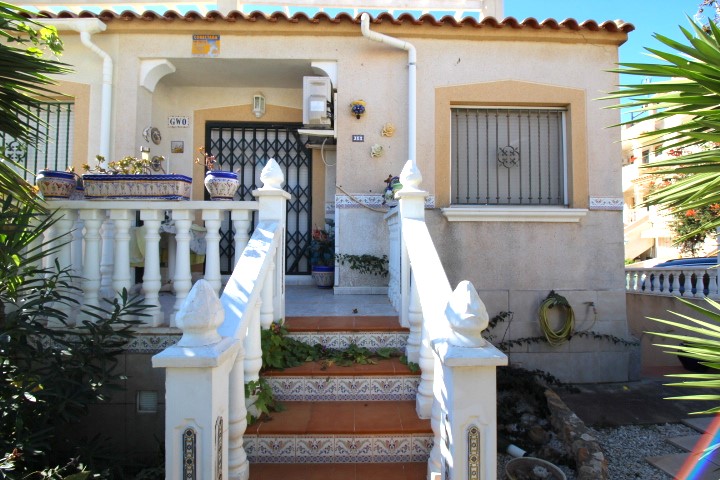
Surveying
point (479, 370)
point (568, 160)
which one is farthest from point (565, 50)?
point (479, 370)

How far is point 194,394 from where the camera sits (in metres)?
1.88

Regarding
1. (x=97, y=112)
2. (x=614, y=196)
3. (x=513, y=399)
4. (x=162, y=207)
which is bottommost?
(x=513, y=399)

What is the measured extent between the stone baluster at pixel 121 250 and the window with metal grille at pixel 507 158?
3605mm

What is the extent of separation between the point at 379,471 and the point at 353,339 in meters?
1.05

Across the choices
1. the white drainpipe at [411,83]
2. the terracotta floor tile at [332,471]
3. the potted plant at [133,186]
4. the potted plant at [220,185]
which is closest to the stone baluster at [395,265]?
the terracotta floor tile at [332,471]

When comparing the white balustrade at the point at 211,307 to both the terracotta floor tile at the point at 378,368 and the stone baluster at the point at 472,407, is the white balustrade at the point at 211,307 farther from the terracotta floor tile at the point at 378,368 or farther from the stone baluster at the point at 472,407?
the stone baluster at the point at 472,407

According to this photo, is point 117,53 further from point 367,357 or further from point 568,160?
point 568,160

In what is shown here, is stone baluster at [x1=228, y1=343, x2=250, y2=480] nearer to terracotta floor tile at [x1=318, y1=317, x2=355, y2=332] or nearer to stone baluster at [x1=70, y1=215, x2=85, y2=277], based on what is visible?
terracotta floor tile at [x1=318, y1=317, x2=355, y2=332]

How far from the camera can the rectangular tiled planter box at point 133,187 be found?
3.24 metres

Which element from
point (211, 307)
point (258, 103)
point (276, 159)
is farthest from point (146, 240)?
point (258, 103)

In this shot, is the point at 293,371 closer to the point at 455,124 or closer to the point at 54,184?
the point at 54,184

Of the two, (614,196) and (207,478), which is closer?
(207,478)

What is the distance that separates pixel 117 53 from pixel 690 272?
8386mm

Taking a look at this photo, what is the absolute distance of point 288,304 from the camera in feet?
14.6
